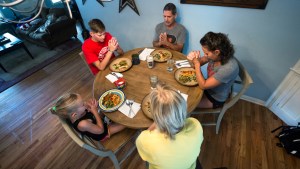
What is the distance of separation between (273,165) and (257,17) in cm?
163

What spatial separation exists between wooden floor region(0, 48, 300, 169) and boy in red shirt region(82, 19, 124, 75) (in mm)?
1070

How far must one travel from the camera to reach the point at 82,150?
203 centimetres

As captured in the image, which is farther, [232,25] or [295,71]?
[232,25]

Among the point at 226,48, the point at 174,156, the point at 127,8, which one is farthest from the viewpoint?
the point at 127,8

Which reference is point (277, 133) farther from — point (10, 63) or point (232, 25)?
point (10, 63)

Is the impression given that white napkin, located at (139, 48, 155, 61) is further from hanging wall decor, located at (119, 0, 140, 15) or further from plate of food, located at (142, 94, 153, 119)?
hanging wall decor, located at (119, 0, 140, 15)

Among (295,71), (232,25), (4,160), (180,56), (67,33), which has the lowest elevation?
(4,160)

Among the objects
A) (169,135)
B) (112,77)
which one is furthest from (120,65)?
(169,135)

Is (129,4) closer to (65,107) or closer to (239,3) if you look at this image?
(239,3)

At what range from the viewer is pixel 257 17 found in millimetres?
1723

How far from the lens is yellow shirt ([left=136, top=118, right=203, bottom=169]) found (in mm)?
893

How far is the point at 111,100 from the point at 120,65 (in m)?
0.54

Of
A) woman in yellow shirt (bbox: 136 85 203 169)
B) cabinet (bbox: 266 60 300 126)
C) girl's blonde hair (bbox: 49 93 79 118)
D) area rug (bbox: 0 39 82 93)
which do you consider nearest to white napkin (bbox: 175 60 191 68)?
woman in yellow shirt (bbox: 136 85 203 169)

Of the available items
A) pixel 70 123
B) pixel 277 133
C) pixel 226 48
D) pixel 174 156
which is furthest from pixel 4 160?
pixel 277 133
